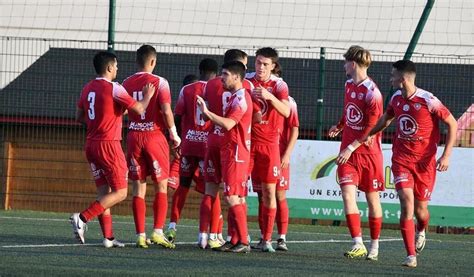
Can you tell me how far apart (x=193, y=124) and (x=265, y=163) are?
1.34 m

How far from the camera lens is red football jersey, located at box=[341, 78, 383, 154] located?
1273 cm

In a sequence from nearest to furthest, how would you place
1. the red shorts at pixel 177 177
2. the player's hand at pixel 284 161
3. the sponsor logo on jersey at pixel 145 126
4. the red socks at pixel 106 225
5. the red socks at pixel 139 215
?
the red socks at pixel 106 225 → the red socks at pixel 139 215 → the sponsor logo on jersey at pixel 145 126 → the player's hand at pixel 284 161 → the red shorts at pixel 177 177

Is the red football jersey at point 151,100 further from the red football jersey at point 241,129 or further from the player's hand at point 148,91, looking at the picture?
the red football jersey at point 241,129

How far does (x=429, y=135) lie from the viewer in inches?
494

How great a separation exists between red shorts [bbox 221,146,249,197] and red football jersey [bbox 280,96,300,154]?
1.31 metres

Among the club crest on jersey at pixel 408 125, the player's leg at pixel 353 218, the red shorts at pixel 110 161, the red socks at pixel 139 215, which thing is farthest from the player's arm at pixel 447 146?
the red shorts at pixel 110 161

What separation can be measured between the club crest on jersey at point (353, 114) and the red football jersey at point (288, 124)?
95 cm

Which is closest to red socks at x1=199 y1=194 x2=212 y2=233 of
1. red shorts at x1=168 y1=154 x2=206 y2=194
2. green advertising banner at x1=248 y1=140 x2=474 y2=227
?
red shorts at x1=168 y1=154 x2=206 y2=194

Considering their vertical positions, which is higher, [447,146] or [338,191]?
[447,146]

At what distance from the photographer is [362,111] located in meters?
12.8

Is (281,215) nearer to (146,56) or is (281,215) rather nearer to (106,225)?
(106,225)

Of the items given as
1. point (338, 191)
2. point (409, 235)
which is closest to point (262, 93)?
point (409, 235)

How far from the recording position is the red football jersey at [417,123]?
12.4 m

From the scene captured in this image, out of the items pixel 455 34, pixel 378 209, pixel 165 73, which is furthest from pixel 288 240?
pixel 455 34
